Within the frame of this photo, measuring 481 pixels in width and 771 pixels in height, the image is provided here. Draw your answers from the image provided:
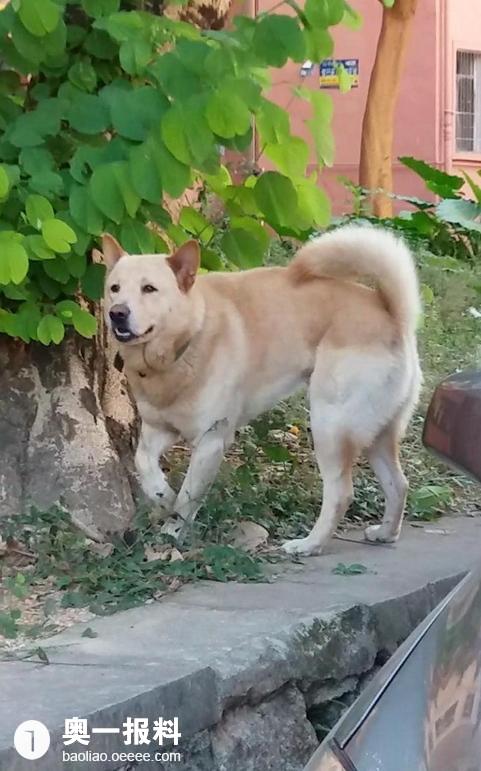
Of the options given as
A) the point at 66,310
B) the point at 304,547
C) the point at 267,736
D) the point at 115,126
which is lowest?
the point at 267,736

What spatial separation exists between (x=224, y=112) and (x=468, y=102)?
15725mm

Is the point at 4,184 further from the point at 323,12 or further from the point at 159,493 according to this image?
the point at 159,493

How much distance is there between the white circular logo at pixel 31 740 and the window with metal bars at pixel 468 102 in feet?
55.9

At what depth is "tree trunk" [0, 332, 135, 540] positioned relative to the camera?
16.6 feet

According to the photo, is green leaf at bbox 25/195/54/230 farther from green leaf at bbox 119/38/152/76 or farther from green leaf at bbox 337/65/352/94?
green leaf at bbox 337/65/352/94

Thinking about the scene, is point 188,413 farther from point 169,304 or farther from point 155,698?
point 155,698

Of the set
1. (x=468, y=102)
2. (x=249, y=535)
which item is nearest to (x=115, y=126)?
(x=249, y=535)

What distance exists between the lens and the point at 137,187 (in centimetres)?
436

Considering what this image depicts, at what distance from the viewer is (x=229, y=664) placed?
3.59m

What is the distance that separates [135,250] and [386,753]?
3.48m

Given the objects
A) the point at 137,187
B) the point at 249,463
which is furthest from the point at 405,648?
the point at 249,463

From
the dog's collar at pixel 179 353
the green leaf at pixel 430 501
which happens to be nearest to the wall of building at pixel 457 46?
the green leaf at pixel 430 501

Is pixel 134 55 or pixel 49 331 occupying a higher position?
pixel 134 55

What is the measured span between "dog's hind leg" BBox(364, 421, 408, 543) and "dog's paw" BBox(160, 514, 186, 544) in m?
1.02
